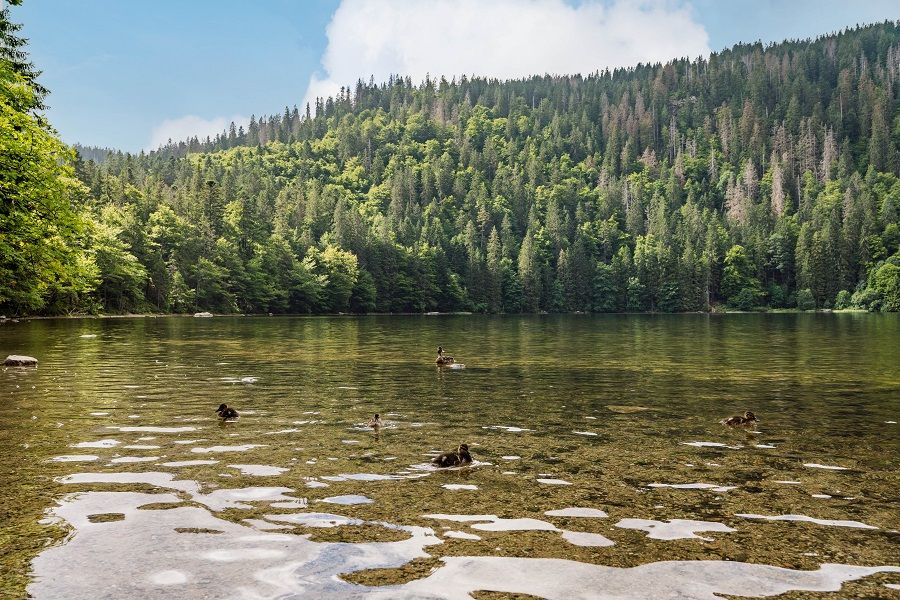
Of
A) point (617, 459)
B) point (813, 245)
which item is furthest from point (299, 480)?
point (813, 245)

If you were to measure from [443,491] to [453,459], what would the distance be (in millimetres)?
1737

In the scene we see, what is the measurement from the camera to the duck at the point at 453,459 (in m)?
14.0

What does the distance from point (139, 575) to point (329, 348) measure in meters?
41.3

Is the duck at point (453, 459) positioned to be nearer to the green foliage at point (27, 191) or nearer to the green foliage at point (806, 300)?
the green foliage at point (27, 191)

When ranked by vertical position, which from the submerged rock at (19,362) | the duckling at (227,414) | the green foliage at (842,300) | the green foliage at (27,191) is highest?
the green foliage at (27,191)

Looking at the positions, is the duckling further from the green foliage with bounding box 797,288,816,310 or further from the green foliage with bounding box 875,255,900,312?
the green foliage with bounding box 797,288,816,310

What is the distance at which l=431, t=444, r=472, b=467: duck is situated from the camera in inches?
550

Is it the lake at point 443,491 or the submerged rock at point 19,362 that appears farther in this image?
the submerged rock at point 19,362

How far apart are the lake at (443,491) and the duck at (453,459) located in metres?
0.26

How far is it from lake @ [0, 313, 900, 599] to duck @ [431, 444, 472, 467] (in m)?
0.26

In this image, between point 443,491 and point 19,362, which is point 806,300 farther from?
point 443,491

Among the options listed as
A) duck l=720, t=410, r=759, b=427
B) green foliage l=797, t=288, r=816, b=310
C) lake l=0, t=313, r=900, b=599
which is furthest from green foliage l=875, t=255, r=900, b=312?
duck l=720, t=410, r=759, b=427

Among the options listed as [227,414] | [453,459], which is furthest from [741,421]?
[227,414]

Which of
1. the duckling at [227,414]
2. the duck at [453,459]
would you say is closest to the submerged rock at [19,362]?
the duckling at [227,414]
